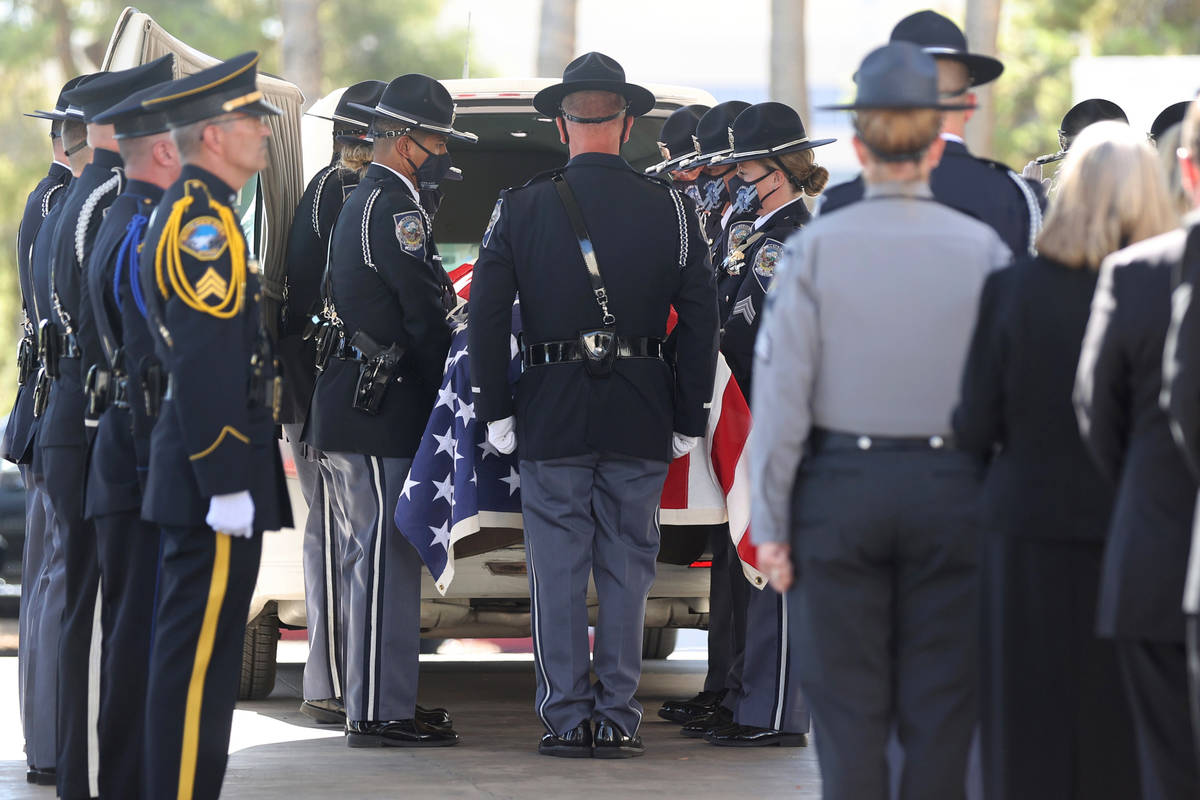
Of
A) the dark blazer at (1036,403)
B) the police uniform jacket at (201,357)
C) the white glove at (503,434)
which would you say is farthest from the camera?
the white glove at (503,434)

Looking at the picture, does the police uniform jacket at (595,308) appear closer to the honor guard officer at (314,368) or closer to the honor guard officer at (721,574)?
the honor guard officer at (721,574)

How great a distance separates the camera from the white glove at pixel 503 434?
6230mm

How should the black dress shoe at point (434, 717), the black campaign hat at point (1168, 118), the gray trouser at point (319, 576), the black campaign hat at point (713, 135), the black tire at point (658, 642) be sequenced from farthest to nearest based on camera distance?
the black tire at point (658, 642) → the black campaign hat at point (1168, 118) → the black campaign hat at point (713, 135) → the gray trouser at point (319, 576) → the black dress shoe at point (434, 717)

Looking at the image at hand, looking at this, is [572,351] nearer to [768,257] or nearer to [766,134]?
[768,257]

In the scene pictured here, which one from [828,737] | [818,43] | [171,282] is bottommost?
[828,737]

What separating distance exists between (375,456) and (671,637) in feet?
11.1

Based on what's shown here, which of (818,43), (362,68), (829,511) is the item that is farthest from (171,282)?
(818,43)

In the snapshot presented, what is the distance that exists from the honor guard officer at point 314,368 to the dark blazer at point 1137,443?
11.9ft

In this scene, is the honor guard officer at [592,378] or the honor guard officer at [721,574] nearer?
the honor guard officer at [592,378]

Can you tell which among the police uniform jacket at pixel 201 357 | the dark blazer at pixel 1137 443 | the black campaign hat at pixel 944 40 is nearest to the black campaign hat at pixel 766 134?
the black campaign hat at pixel 944 40

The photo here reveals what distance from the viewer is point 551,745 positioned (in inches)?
249

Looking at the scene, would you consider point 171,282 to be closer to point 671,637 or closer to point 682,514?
point 682,514

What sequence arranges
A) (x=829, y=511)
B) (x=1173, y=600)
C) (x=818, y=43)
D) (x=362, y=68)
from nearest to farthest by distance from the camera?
(x=1173, y=600)
(x=829, y=511)
(x=362, y=68)
(x=818, y=43)

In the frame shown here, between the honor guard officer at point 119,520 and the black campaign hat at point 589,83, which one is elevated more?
the black campaign hat at point 589,83
